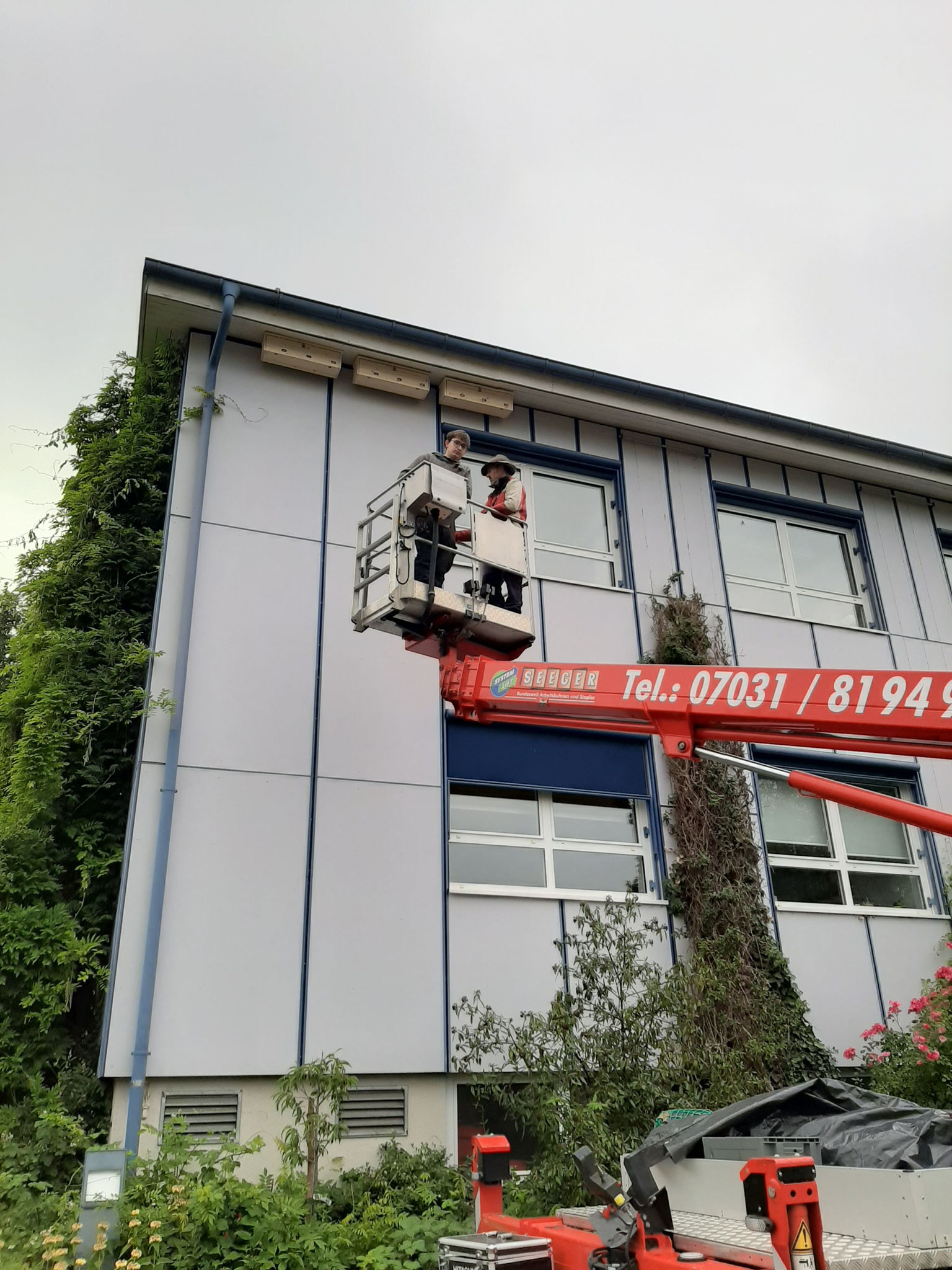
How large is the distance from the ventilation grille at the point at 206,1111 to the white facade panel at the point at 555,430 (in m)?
7.44

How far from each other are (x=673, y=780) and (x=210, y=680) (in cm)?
470

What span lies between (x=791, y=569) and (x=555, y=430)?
11.4 ft

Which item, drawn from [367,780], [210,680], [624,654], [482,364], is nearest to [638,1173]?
[367,780]

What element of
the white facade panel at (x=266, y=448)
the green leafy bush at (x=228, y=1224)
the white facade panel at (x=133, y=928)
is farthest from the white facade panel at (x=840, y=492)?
the green leafy bush at (x=228, y=1224)

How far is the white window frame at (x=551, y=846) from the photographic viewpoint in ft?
29.8

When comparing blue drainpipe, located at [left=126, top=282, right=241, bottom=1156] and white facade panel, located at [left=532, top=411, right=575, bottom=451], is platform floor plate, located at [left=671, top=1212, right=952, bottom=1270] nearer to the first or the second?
blue drainpipe, located at [left=126, top=282, right=241, bottom=1156]

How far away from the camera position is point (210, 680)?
8766mm

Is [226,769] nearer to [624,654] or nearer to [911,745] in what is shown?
[624,654]

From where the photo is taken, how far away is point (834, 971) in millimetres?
10031

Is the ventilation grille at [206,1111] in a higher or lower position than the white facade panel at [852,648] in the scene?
lower

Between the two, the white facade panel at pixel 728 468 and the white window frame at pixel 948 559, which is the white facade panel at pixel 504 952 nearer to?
the white facade panel at pixel 728 468

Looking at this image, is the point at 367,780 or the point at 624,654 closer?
the point at 367,780

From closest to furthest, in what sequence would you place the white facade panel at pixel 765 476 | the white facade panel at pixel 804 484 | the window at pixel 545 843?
the window at pixel 545 843 → the white facade panel at pixel 765 476 → the white facade panel at pixel 804 484

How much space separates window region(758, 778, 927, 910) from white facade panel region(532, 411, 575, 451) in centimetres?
445
